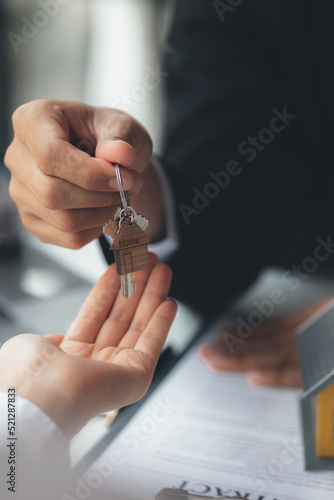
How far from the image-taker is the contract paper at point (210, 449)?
42cm

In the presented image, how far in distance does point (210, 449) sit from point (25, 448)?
0.70ft

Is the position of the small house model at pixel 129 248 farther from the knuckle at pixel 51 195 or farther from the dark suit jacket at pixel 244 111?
the dark suit jacket at pixel 244 111

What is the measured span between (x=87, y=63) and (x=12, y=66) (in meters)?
0.20

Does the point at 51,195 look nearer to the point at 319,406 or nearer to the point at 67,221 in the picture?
the point at 67,221

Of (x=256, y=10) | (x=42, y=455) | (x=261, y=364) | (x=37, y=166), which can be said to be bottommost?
(x=261, y=364)

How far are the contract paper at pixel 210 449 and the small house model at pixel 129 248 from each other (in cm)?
20

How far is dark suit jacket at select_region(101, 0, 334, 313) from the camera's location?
87 cm

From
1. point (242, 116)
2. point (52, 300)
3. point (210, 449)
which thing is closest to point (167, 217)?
point (52, 300)

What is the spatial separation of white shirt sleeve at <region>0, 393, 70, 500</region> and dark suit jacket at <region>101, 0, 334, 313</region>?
51 centimetres

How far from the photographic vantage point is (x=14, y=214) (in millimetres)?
596

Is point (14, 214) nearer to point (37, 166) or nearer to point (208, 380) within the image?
point (37, 166)

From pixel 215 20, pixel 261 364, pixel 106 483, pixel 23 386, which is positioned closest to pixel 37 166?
pixel 23 386

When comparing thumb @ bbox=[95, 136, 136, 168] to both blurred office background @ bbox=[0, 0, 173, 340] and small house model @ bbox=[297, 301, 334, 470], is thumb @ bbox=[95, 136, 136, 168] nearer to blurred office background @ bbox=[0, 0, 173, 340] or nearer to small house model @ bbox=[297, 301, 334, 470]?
blurred office background @ bbox=[0, 0, 173, 340]

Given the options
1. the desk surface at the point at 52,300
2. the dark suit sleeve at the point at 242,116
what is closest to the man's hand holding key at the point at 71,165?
the desk surface at the point at 52,300
